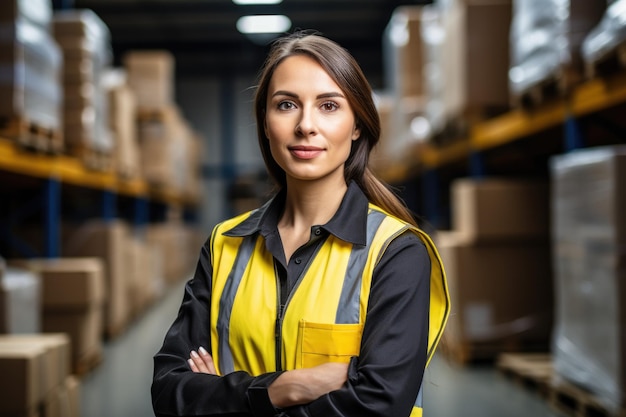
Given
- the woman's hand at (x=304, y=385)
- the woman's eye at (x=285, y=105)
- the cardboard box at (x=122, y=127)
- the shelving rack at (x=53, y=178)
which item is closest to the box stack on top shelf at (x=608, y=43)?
the woman's eye at (x=285, y=105)

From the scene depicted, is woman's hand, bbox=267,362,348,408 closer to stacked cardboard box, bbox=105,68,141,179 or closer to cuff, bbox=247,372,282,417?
cuff, bbox=247,372,282,417

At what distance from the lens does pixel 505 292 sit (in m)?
5.62

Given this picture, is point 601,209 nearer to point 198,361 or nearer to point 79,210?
point 198,361

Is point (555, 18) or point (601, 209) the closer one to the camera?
point (601, 209)

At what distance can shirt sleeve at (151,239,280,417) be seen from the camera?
160 cm

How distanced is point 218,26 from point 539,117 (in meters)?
13.1

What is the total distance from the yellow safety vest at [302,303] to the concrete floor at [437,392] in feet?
7.48

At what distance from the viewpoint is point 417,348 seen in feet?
5.31

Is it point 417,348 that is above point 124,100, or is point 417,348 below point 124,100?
below

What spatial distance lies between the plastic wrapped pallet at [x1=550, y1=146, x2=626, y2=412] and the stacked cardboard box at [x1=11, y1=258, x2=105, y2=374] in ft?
11.7

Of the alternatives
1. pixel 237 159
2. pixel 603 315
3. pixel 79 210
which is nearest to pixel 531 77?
pixel 603 315

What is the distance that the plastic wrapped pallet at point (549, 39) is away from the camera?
4.00 meters

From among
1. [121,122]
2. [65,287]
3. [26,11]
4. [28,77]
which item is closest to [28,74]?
[28,77]

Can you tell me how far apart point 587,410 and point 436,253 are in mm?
2600
